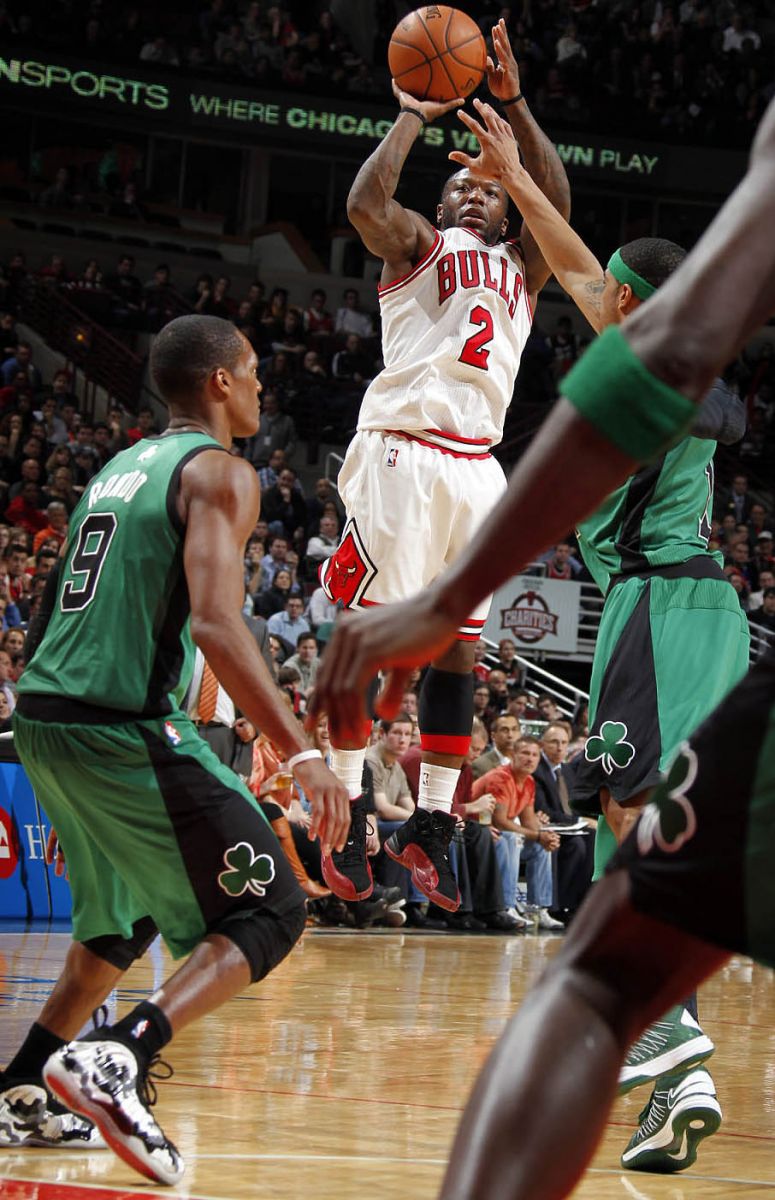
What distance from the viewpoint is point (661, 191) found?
29594 mm

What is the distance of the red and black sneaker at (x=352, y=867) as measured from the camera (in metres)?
5.70

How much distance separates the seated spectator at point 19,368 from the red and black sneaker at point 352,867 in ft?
51.3

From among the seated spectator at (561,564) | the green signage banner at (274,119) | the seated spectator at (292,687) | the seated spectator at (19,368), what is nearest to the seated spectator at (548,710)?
the seated spectator at (292,687)

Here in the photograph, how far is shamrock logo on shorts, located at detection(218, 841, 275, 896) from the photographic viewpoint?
3.63 m

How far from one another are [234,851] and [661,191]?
28039mm

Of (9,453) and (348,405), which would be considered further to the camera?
(348,405)

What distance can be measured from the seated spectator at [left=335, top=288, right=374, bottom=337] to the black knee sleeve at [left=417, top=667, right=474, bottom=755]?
20.3 m

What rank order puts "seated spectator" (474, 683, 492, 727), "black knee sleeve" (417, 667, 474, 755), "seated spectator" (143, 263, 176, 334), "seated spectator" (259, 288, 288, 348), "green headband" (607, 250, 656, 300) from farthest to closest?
"seated spectator" (259, 288, 288, 348) < "seated spectator" (143, 263, 176, 334) < "seated spectator" (474, 683, 492, 727) < "black knee sleeve" (417, 667, 474, 755) < "green headband" (607, 250, 656, 300)

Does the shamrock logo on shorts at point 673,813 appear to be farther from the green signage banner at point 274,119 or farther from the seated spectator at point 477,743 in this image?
the green signage banner at point 274,119

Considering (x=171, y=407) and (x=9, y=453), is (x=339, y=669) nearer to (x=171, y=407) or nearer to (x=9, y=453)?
(x=171, y=407)

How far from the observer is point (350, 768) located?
5.84 m

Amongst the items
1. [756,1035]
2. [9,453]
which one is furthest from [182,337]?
[9,453]

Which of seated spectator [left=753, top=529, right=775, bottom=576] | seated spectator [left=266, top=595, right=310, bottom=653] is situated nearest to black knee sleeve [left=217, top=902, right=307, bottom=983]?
seated spectator [left=266, top=595, right=310, bottom=653]

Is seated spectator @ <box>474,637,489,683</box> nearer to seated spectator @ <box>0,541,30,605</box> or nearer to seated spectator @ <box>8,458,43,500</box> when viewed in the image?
seated spectator @ <box>0,541,30,605</box>
